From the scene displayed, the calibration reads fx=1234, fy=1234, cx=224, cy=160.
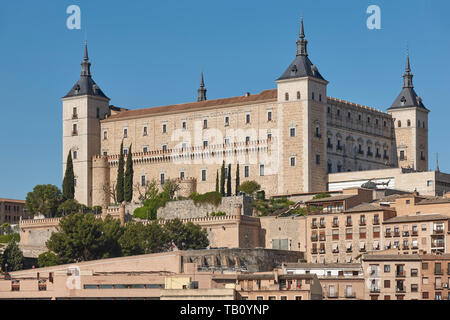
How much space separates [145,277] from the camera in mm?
69625

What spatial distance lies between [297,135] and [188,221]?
1253 centimetres

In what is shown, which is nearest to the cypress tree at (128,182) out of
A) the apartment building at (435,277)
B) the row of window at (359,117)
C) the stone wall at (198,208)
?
the stone wall at (198,208)

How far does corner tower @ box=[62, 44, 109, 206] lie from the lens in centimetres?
10350

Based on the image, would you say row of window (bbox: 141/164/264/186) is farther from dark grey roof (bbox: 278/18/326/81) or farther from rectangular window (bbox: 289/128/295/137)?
dark grey roof (bbox: 278/18/326/81)

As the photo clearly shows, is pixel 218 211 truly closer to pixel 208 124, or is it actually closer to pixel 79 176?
pixel 208 124

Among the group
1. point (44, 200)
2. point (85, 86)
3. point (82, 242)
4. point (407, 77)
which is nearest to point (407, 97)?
point (407, 77)

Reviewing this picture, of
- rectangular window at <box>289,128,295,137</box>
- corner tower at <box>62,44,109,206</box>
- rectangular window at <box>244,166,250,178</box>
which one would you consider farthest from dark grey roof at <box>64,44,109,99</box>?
rectangular window at <box>289,128,295,137</box>

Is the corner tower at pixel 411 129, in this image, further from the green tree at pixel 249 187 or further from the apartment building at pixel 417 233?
the apartment building at pixel 417 233

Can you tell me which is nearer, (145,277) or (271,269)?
(145,277)

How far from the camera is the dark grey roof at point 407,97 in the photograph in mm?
106375

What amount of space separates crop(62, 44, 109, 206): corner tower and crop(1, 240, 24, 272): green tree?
16.4 metres

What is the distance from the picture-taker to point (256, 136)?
96375 millimetres
